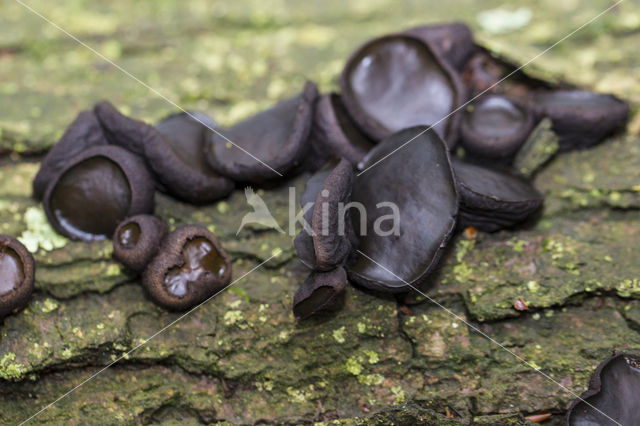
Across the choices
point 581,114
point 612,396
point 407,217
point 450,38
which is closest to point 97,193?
point 407,217

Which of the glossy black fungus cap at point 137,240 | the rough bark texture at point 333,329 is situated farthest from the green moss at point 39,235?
the glossy black fungus cap at point 137,240

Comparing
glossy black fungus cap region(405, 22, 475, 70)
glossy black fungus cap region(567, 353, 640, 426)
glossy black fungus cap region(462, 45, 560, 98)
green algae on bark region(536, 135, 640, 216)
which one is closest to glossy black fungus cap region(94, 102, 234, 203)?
glossy black fungus cap region(405, 22, 475, 70)

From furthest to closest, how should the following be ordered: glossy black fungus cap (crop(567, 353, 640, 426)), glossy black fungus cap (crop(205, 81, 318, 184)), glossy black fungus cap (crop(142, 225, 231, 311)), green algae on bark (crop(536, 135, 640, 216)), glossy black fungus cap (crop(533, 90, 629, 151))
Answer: glossy black fungus cap (crop(533, 90, 629, 151)) < green algae on bark (crop(536, 135, 640, 216)) < glossy black fungus cap (crop(205, 81, 318, 184)) < glossy black fungus cap (crop(142, 225, 231, 311)) < glossy black fungus cap (crop(567, 353, 640, 426))

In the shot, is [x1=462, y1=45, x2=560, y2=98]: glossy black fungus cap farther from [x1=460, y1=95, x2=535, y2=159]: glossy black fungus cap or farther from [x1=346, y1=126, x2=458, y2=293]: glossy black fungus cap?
[x1=346, y1=126, x2=458, y2=293]: glossy black fungus cap

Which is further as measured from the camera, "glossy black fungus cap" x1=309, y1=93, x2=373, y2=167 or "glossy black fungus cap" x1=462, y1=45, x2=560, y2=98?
"glossy black fungus cap" x1=462, y1=45, x2=560, y2=98

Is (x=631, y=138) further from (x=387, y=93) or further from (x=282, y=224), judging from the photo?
(x=282, y=224)

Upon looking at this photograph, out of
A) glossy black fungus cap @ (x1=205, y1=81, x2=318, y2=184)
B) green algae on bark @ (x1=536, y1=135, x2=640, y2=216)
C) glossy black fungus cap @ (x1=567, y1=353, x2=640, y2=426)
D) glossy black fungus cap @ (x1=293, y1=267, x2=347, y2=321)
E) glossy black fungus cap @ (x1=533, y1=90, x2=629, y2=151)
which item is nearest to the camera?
glossy black fungus cap @ (x1=567, y1=353, x2=640, y2=426)

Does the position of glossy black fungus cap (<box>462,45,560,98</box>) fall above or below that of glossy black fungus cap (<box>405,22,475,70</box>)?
below
